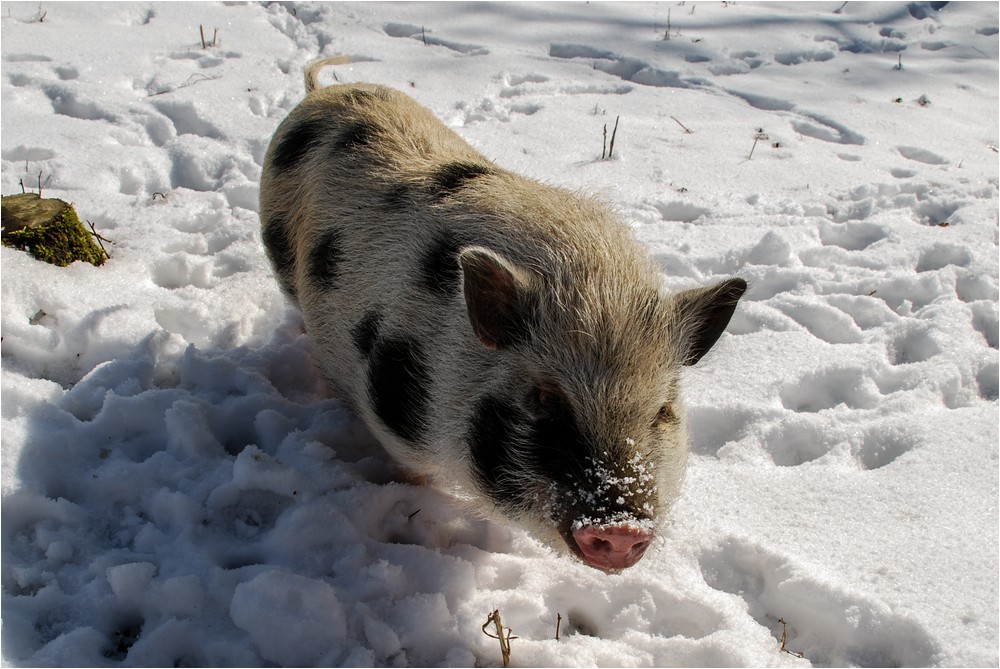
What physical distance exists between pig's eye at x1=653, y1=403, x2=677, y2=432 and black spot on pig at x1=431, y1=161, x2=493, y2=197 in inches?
43.7

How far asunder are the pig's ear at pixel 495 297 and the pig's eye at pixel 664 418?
0.48m

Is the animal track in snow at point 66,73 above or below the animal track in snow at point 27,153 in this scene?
above

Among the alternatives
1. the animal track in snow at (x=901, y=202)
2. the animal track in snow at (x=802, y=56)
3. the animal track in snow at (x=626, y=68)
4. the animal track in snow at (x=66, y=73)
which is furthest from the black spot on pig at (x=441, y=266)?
the animal track in snow at (x=802, y=56)

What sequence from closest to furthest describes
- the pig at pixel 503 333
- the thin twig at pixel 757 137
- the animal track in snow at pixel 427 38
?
the pig at pixel 503 333
the thin twig at pixel 757 137
the animal track in snow at pixel 427 38

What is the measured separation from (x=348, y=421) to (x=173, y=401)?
68 centimetres

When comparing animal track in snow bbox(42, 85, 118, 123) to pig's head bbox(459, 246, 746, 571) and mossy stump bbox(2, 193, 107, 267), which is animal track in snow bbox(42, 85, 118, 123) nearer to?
mossy stump bbox(2, 193, 107, 267)

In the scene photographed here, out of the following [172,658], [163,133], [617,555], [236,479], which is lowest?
[172,658]

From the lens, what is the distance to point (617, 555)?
2049mm

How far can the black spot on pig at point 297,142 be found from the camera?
3316 mm

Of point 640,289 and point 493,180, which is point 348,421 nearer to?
point 493,180

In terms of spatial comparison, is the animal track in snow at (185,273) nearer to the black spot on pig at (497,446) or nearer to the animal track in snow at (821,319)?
the black spot on pig at (497,446)

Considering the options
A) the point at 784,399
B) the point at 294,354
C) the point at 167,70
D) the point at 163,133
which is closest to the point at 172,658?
the point at 294,354

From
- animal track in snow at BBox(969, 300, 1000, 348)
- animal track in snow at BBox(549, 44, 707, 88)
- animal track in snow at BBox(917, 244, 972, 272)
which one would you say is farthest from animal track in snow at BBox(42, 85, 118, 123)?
animal track in snow at BBox(969, 300, 1000, 348)

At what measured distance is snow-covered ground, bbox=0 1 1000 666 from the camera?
230 cm
